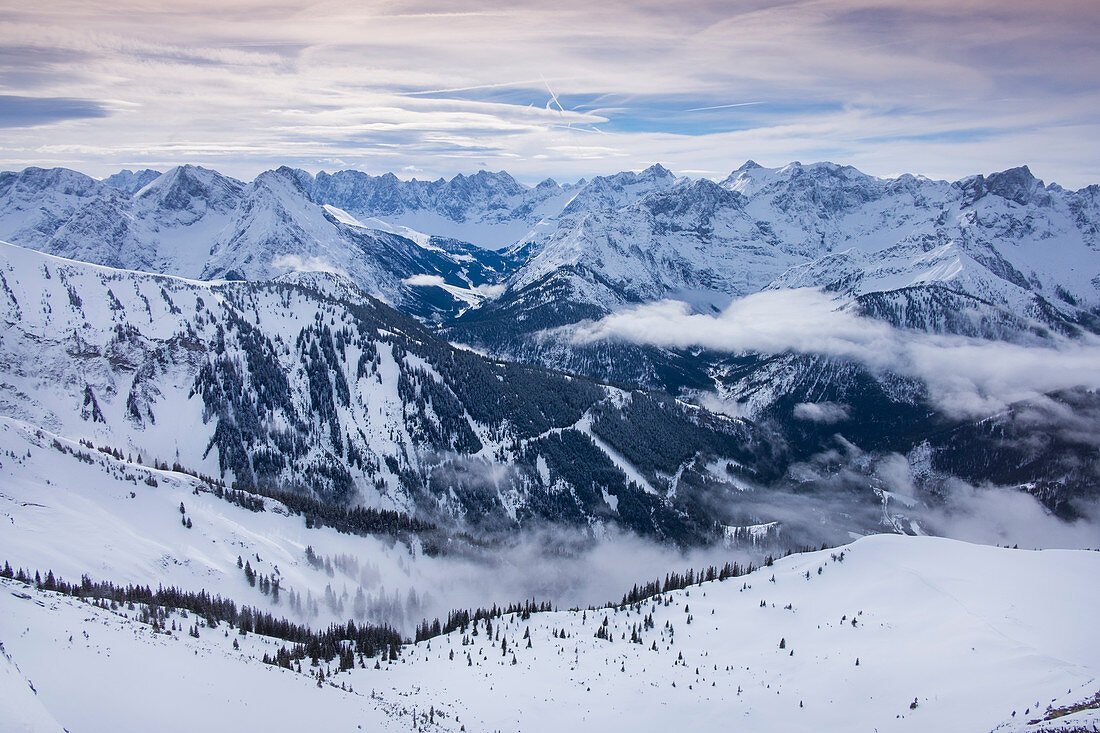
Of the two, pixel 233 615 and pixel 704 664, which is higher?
pixel 704 664

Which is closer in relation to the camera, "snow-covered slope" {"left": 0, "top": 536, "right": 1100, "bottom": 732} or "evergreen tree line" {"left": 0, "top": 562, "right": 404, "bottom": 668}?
"snow-covered slope" {"left": 0, "top": 536, "right": 1100, "bottom": 732}

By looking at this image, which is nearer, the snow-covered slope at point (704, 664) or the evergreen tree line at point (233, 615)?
the snow-covered slope at point (704, 664)

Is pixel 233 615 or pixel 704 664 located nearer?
pixel 704 664

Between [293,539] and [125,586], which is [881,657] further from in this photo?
[293,539]
